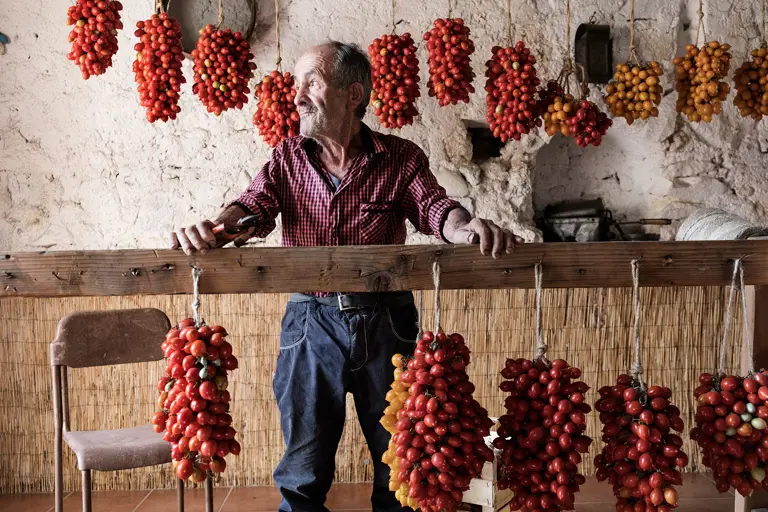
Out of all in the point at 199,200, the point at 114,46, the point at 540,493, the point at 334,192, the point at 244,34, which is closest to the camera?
the point at 540,493

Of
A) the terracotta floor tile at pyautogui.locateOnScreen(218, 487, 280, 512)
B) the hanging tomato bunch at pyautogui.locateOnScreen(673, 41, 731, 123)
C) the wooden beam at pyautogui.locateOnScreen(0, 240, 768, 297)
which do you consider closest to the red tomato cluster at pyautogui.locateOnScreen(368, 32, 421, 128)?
the hanging tomato bunch at pyautogui.locateOnScreen(673, 41, 731, 123)

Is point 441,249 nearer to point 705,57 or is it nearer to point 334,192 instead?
point 334,192

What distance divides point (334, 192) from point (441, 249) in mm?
614

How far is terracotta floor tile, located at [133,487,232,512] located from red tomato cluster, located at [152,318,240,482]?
1824mm

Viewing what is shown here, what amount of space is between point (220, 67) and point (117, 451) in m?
1.42

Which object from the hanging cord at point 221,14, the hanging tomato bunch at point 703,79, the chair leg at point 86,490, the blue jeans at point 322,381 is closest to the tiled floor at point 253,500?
the chair leg at point 86,490

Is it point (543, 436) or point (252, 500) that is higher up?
point (543, 436)

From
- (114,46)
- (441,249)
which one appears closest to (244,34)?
(114,46)

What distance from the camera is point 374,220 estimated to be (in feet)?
7.01

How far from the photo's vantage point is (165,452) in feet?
7.97

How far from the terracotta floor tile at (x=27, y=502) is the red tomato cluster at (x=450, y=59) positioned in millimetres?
2459

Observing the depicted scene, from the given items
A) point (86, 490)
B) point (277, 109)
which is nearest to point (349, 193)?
point (277, 109)

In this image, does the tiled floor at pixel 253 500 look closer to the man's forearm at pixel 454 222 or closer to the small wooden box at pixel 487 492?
the small wooden box at pixel 487 492

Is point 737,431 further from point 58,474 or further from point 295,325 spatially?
point 58,474
